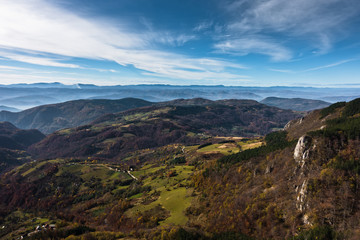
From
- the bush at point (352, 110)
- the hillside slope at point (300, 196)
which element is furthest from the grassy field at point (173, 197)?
the bush at point (352, 110)

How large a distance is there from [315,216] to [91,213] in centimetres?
14138

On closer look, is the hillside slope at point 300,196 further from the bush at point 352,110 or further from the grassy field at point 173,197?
the bush at point 352,110

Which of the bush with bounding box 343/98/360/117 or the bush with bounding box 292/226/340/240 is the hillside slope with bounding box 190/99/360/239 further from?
the bush with bounding box 343/98/360/117

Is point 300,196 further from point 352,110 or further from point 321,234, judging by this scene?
point 352,110

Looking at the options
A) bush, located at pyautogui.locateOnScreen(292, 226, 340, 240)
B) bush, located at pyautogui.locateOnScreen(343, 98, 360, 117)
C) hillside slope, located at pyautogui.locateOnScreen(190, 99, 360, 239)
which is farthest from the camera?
bush, located at pyautogui.locateOnScreen(343, 98, 360, 117)

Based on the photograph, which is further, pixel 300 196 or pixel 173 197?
pixel 173 197

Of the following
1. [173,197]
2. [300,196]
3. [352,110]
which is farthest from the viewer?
[173,197]

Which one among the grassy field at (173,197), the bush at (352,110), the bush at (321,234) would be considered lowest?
the grassy field at (173,197)

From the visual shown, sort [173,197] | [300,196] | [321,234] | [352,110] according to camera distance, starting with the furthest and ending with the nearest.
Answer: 1. [173,197]
2. [352,110]
3. [300,196]
4. [321,234]

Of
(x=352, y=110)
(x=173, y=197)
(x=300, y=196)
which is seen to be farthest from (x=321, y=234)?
(x=352, y=110)

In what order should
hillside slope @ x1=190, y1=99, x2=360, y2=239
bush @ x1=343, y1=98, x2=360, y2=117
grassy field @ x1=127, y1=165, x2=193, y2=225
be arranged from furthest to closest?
bush @ x1=343, y1=98, x2=360, y2=117, grassy field @ x1=127, y1=165, x2=193, y2=225, hillside slope @ x1=190, y1=99, x2=360, y2=239

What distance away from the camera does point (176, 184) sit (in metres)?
125

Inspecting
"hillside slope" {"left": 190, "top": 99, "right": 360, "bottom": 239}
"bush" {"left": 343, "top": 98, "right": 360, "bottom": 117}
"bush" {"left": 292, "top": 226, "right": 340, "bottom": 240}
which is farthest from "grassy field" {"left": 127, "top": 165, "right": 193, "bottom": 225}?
"bush" {"left": 343, "top": 98, "right": 360, "bottom": 117}

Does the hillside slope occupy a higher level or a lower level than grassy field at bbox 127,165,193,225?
higher
